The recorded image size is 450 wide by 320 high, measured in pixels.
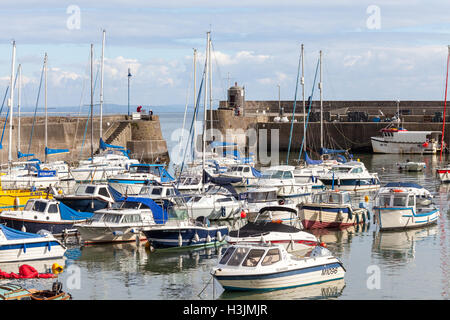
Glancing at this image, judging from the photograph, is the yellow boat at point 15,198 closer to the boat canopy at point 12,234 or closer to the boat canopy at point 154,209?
the boat canopy at point 154,209

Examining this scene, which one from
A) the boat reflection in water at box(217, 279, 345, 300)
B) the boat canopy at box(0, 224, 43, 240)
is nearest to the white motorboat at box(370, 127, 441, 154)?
the boat reflection in water at box(217, 279, 345, 300)

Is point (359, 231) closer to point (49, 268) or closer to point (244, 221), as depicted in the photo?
point (244, 221)

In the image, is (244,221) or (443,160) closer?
(244,221)

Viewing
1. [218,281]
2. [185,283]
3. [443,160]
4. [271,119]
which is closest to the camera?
[218,281]

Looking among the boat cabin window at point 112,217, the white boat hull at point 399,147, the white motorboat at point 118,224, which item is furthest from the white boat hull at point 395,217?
the white boat hull at point 399,147

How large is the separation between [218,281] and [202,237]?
6411mm

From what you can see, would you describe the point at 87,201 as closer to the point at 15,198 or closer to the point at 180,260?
the point at 15,198

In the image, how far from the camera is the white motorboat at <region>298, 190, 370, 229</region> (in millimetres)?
30516

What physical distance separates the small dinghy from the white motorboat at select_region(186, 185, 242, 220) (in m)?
10.7

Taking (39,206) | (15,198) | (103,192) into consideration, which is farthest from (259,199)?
(15,198)

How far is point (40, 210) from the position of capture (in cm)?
2820

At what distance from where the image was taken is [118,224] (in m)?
27.5

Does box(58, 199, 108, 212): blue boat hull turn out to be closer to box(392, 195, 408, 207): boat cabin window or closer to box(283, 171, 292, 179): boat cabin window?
box(283, 171, 292, 179): boat cabin window
